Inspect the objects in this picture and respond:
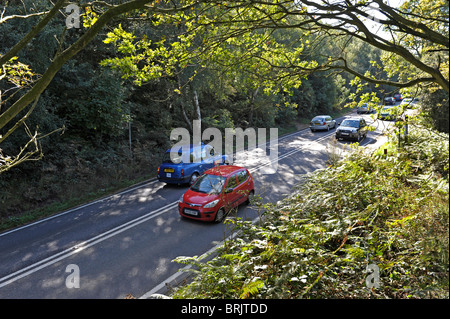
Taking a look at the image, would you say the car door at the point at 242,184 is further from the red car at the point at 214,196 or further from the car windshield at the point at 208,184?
the car windshield at the point at 208,184

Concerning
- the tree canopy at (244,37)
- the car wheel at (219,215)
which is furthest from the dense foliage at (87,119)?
the car wheel at (219,215)

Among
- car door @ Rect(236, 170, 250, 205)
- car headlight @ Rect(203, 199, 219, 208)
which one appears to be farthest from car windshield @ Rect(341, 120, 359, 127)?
car headlight @ Rect(203, 199, 219, 208)

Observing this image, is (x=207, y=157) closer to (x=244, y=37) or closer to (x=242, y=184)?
(x=242, y=184)

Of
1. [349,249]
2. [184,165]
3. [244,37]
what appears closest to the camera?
[349,249]

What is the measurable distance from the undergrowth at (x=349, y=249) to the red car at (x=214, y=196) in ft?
13.7

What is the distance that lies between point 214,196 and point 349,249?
21.4 feet

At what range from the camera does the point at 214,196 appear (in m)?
10.3

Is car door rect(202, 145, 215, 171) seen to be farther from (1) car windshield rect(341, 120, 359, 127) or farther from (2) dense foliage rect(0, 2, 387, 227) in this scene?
(1) car windshield rect(341, 120, 359, 127)

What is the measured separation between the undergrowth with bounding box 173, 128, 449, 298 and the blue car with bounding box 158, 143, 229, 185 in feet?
27.8

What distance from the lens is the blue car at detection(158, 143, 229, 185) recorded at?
14.2 meters

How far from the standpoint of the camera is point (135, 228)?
10.2 meters

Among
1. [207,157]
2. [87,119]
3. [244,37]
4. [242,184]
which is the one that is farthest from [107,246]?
[87,119]

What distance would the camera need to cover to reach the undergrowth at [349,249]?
353cm
